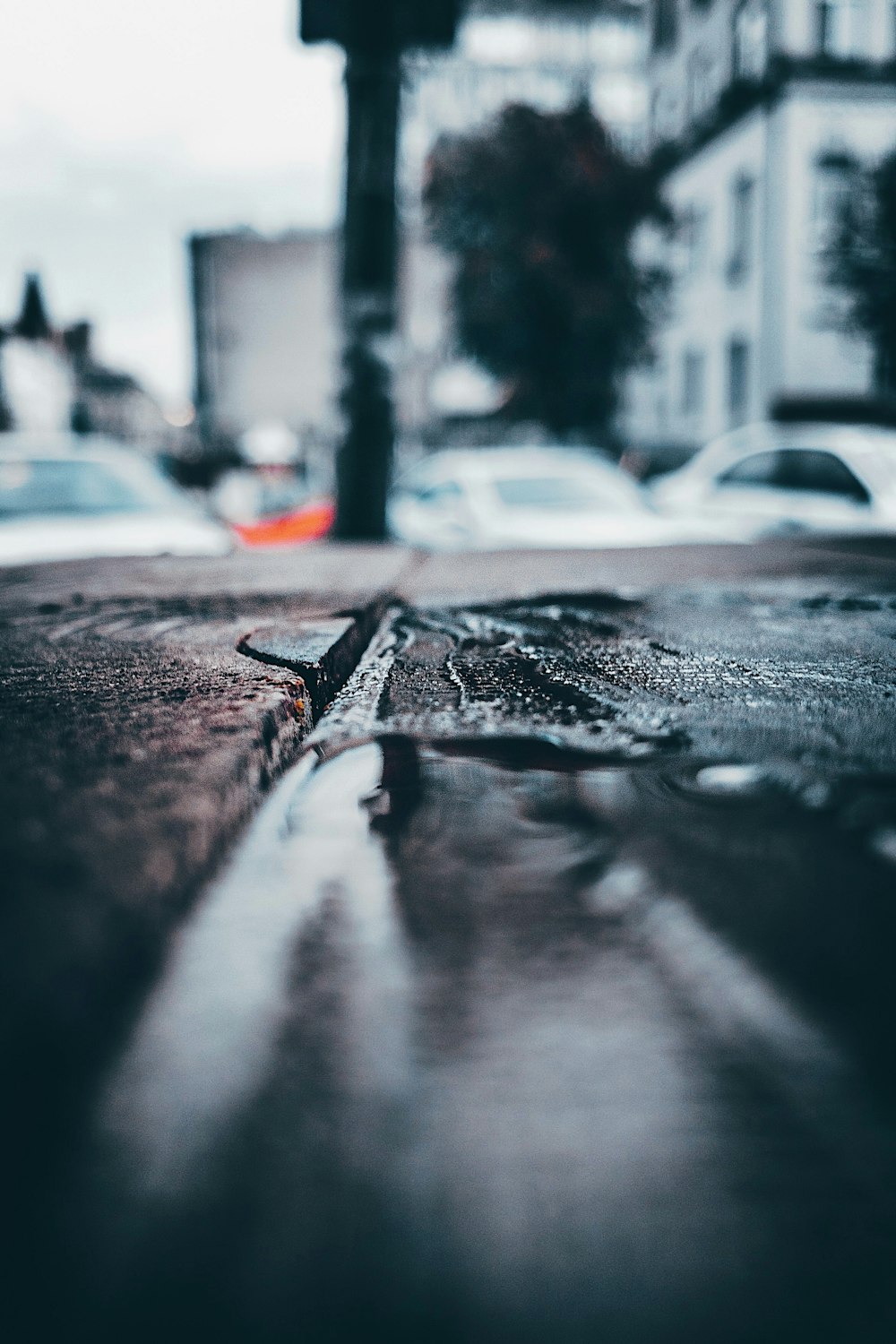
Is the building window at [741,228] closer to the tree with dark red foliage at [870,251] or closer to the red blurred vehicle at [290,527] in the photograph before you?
the tree with dark red foliage at [870,251]

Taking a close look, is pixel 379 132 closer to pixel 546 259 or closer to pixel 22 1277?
pixel 22 1277

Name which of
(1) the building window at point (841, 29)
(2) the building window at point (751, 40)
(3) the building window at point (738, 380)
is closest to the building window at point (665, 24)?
(2) the building window at point (751, 40)

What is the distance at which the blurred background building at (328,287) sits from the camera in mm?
34812

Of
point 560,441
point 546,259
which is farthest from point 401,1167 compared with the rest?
point 560,441

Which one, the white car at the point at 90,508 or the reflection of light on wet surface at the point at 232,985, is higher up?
the white car at the point at 90,508

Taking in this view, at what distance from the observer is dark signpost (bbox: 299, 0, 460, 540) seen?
5.75 metres

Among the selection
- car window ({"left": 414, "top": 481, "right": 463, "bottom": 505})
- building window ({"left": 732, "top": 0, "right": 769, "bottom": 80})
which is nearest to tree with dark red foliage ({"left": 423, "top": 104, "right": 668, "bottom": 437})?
building window ({"left": 732, "top": 0, "right": 769, "bottom": 80})

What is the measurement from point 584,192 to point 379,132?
13.6 meters

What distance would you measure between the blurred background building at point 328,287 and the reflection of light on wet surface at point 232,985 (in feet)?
87.7

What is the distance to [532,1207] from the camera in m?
0.41

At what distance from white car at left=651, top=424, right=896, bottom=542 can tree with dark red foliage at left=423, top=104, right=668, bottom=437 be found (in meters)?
10.9

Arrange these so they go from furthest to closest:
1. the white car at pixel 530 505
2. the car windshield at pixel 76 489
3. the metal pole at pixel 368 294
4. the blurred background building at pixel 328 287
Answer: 1. the blurred background building at pixel 328 287
2. the white car at pixel 530 505
3. the metal pole at pixel 368 294
4. the car windshield at pixel 76 489

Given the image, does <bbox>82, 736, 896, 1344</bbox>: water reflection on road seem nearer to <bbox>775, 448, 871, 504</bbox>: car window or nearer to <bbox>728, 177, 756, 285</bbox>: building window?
<bbox>775, 448, 871, 504</bbox>: car window

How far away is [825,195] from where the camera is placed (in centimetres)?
1814
